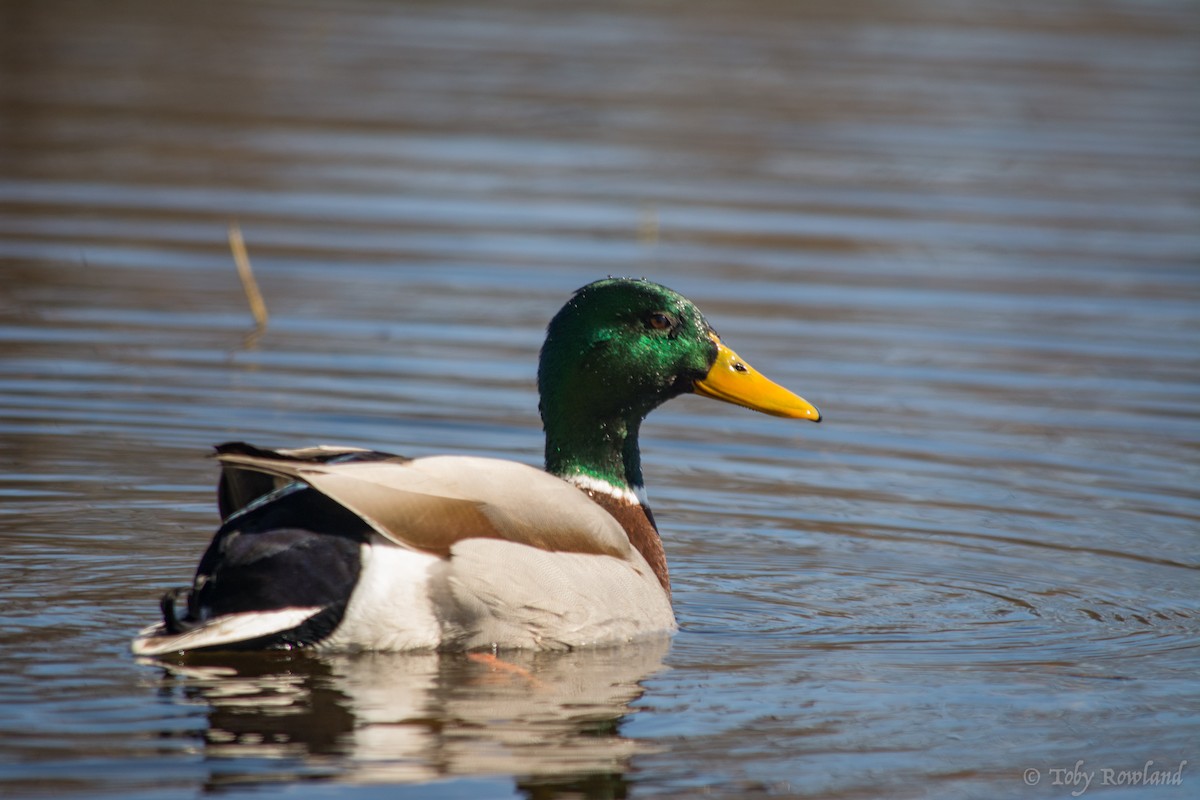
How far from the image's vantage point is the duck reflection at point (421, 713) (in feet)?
18.2

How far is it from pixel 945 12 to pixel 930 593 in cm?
1973

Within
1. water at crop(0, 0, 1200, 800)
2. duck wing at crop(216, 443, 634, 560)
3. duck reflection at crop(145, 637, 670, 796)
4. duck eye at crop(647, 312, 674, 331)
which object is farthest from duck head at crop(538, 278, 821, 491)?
duck reflection at crop(145, 637, 670, 796)

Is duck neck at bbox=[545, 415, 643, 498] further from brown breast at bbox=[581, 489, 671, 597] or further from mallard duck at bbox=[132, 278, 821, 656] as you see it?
mallard duck at bbox=[132, 278, 821, 656]

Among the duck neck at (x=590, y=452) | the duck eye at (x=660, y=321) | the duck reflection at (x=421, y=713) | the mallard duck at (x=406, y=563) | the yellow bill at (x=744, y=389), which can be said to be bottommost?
the duck reflection at (x=421, y=713)

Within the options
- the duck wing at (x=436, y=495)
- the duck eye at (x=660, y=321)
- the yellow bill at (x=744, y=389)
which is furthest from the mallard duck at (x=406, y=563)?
the yellow bill at (x=744, y=389)

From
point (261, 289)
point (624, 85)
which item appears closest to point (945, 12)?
point (624, 85)

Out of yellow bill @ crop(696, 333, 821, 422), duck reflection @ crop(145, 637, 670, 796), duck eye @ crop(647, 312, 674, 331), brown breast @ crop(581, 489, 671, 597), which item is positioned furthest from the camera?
yellow bill @ crop(696, 333, 821, 422)

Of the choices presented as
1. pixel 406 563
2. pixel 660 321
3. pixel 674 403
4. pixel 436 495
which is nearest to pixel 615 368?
pixel 660 321

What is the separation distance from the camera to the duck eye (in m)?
7.37

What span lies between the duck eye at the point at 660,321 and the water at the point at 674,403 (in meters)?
0.99

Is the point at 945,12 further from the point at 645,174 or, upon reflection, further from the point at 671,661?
the point at 671,661

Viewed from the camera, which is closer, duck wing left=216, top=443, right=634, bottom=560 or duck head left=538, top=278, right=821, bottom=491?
duck wing left=216, top=443, right=634, bottom=560

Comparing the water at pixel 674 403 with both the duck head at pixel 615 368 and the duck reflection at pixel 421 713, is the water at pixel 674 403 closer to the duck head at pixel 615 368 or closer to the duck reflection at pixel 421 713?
the duck reflection at pixel 421 713

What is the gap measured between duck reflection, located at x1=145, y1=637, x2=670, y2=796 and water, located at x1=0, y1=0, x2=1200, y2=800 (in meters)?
0.02
